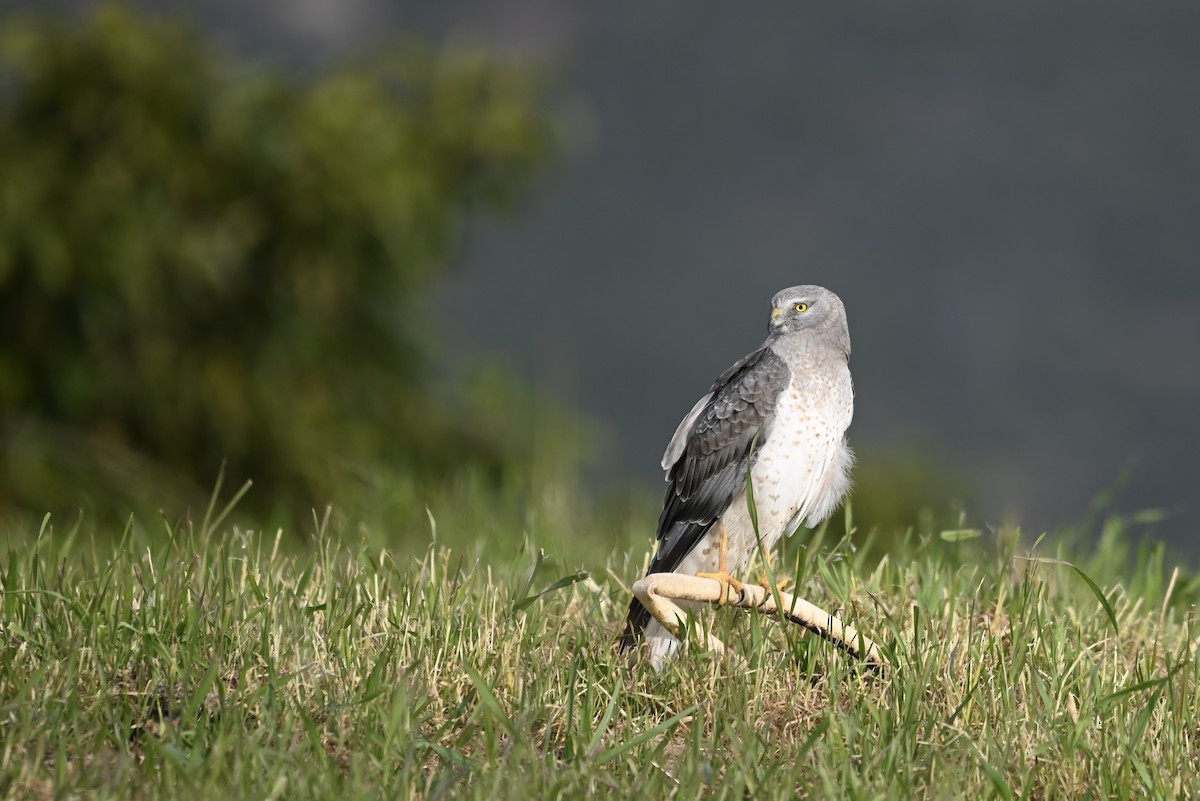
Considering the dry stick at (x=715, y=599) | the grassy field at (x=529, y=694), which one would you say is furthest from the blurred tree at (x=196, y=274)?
the dry stick at (x=715, y=599)

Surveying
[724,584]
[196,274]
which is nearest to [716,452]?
[724,584]

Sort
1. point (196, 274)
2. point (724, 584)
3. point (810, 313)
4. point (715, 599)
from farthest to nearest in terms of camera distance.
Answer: point (196, 274), point (810, 313), point (724, 584), point (715, 599)

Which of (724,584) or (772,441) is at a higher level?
(772,441)

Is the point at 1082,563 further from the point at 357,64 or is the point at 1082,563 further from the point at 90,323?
the point at 357,64

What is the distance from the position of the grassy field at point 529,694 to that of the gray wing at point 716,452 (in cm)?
36

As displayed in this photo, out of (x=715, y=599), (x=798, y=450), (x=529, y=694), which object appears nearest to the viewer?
(x=529, y=694)

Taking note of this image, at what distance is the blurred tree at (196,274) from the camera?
8734mm

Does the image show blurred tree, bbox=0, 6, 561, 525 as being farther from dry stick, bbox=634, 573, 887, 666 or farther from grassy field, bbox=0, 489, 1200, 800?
dry stick, bbox=634, 573, 887, 666

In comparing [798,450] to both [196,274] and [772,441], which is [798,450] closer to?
[772,441]

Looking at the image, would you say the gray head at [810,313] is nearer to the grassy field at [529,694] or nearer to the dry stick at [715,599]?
the grassy field at [529,694]

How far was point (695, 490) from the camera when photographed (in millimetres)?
4738

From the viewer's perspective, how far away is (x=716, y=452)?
475cm

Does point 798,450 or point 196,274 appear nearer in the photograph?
point 798,450

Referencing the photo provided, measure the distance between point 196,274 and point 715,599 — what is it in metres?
6.24
